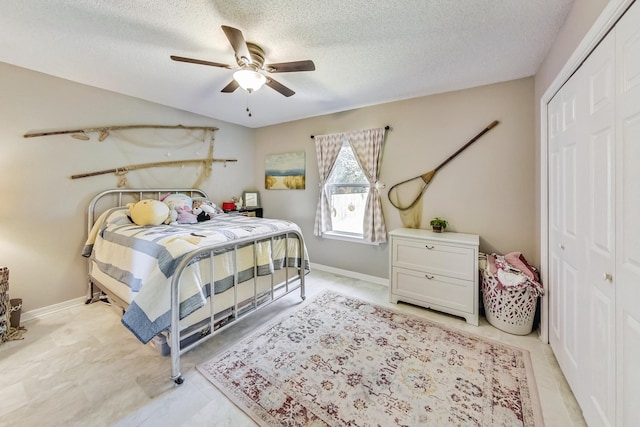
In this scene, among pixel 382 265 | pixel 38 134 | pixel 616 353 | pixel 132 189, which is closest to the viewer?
pixel 616 353

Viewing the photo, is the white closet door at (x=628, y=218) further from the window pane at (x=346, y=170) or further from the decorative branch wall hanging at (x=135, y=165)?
the decorative branch wall hanging at (x=135, y=165)

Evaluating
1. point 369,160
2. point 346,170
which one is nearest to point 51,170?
point 346,170

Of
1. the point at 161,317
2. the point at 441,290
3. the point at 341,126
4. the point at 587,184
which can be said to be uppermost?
the point at 341,126

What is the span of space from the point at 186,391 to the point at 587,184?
2.59m

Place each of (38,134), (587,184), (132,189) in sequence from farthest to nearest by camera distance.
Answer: (132,189), (38,134), (587,184)

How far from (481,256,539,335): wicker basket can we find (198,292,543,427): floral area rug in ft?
0.89

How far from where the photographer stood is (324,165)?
3.64 meters

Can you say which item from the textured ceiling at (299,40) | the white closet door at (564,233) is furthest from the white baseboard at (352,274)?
the textured ceiling at (299,40)

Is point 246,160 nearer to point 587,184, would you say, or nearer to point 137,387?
point 137,387

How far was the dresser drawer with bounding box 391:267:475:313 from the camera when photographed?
2336 mm

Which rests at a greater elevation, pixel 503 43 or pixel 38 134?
pixel 503 43

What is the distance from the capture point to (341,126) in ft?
11.6

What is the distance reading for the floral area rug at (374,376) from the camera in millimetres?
1384

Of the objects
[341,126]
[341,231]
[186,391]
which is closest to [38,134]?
[186,391]
